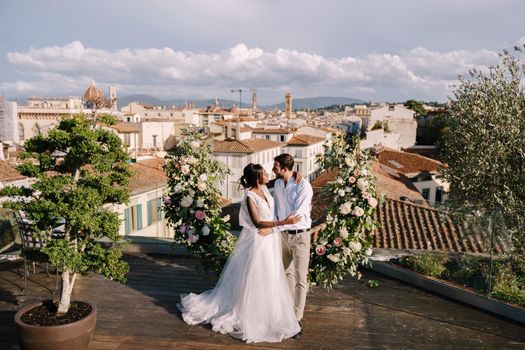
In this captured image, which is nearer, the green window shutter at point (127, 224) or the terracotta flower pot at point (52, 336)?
the terracotta flower pot at point (52, 336)

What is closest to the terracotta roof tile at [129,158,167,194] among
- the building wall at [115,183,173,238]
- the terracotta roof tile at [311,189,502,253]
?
the building wall at [115,183,173,238]

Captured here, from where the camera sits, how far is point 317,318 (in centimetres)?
575

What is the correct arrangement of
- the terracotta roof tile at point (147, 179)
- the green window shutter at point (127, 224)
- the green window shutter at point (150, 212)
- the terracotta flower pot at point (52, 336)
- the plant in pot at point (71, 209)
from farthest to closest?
1. the green window shutter at point (150, 212)
2. the terracotta roof tile at point (147, 179)
3. the green window shutter at point (127, 224)
4. the plant in pot at point (71, 209)
5. the terracotta flower pot at point (52, 336)

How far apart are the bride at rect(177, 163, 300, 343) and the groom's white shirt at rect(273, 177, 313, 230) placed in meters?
0.18

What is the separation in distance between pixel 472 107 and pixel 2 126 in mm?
27478

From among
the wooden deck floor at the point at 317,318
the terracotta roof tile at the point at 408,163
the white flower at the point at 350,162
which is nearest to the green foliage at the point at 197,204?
the wooden deck floor at the point at 317,318

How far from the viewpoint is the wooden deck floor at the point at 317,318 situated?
5078 mm

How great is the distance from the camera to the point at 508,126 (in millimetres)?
13758

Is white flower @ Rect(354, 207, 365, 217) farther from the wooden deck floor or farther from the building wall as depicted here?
the building wall

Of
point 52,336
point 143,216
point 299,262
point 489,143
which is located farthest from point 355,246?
point 143,216

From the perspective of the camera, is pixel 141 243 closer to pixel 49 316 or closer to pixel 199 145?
pixel 199 145

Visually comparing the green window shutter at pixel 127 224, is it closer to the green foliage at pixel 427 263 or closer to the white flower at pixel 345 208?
the green foliage at pixel 427 263

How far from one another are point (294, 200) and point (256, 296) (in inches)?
50.1

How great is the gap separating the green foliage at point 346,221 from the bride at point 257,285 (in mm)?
1080
